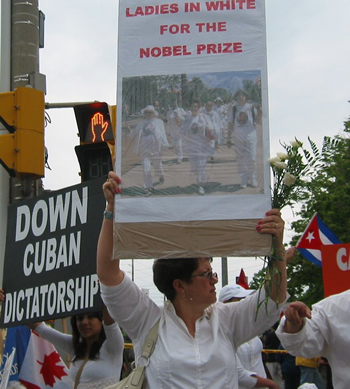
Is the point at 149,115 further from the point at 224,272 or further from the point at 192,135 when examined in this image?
the point at 224,272

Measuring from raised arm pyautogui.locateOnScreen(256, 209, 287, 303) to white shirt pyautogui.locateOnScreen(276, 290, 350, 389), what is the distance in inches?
17.7

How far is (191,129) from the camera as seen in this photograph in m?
3.88

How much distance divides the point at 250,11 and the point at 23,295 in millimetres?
2719

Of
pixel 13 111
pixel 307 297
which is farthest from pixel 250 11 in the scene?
pixel 307 297

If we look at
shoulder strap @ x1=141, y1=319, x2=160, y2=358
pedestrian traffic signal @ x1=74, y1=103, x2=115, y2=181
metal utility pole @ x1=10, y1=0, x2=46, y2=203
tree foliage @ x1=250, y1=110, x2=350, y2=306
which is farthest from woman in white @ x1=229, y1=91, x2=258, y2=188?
tree foliage @ x1=250, y1=110, x2=350, y2=306

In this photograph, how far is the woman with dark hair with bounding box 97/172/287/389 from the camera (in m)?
3.65

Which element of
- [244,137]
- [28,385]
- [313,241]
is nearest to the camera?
[244,137]

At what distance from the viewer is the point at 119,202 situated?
12.6ft

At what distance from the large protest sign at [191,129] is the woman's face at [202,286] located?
12.1 inches

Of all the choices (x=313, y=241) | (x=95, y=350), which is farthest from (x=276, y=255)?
(x=313, y=241)

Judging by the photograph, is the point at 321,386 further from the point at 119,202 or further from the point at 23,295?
the point at 119,202

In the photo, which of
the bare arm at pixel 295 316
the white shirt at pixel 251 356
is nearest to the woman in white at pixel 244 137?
the bare arm at pixel 295 316

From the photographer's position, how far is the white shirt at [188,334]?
363 cm

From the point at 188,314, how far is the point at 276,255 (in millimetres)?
566
